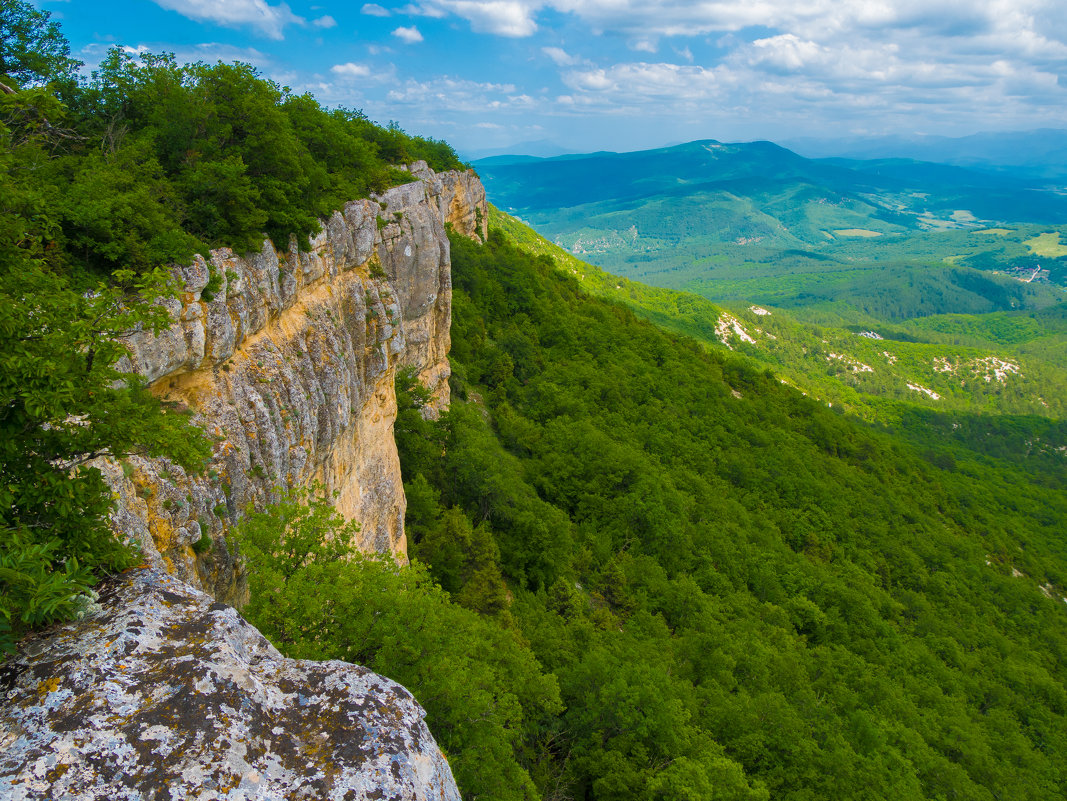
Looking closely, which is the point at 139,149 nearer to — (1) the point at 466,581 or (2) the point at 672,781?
(1) the point at 466,581

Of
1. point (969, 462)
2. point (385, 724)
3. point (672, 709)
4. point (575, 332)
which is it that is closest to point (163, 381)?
point (385, 724)

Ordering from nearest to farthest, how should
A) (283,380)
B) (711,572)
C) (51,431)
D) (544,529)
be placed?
(51,431) → (283,380) → (544,529) → (711,572)

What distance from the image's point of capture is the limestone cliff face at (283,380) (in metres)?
12.6

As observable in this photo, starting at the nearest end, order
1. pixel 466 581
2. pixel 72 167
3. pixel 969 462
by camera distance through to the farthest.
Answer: pixel 72 167 → pixel 466 581 → pixel 969 462

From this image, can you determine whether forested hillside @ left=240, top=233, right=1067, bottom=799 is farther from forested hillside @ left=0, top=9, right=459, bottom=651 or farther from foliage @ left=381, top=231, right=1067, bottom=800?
forested hillside @ left=0, top=9, right=459, bottom=651

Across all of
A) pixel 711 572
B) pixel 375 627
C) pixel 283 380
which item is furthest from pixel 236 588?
pixel 711 572

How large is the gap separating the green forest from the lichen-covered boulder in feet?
1.95

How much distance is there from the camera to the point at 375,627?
13633 millimetres

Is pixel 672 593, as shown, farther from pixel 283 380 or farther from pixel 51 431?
pixel 51 431

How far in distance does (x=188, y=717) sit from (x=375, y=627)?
25.1ft

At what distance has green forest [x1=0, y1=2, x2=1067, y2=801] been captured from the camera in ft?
24.5

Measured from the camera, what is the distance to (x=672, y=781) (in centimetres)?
2055

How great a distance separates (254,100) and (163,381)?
12.1 m

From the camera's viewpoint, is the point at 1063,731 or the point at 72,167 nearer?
Answer: the point at 72,167
